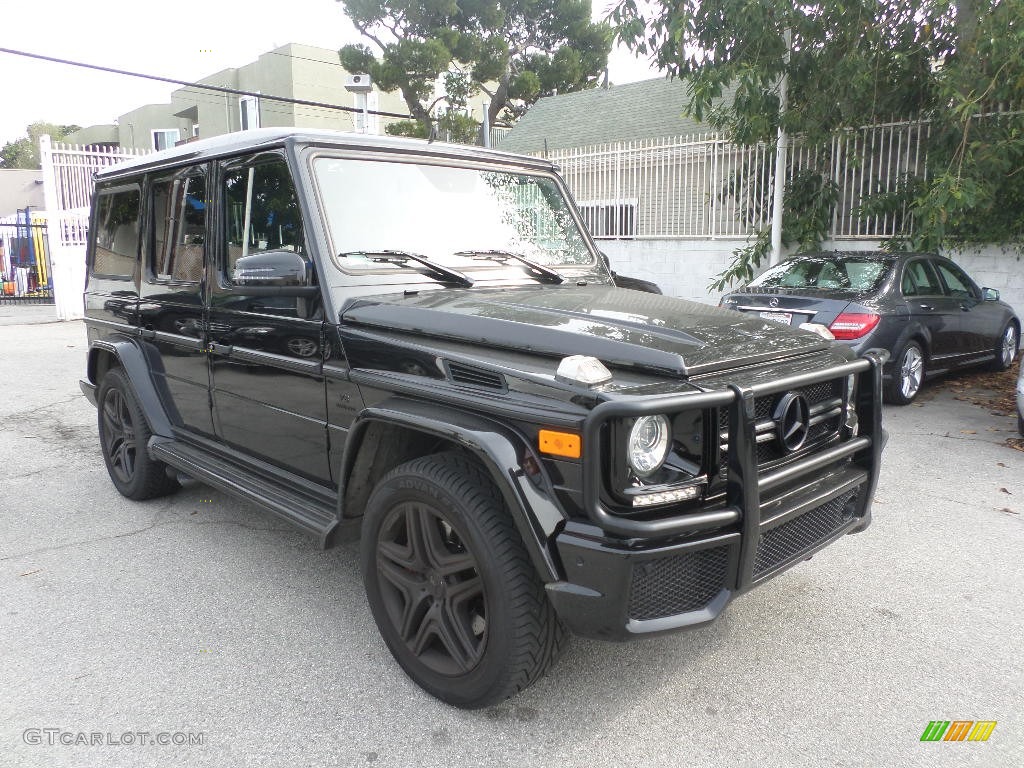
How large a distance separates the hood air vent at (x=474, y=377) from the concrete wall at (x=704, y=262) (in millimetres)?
9751

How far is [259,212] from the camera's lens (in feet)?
11.4

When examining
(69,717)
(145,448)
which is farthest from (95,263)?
(69,717)

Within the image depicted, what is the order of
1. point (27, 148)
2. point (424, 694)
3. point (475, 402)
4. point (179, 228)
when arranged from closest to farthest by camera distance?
1. point (475, 402)
2. point (424, 694)
3. point (179, 228)
4. point (27, 148)

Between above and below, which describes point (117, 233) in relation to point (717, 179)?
below

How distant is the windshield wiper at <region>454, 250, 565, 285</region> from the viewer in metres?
3.58

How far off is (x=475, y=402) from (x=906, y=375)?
21.2 feet

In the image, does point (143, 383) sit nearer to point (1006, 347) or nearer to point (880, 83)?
point (1006, 347)

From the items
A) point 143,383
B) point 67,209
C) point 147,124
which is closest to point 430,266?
point 143,383

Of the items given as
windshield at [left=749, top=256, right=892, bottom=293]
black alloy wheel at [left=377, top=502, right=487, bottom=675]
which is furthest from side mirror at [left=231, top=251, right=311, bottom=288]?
windshield at [left=749, top=256, right=892, bottom=293]

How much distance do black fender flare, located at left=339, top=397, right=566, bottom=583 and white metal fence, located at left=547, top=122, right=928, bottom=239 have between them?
988 centimetres

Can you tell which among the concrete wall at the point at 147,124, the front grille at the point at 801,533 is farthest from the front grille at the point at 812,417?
the concrete wall at the point at 147,124

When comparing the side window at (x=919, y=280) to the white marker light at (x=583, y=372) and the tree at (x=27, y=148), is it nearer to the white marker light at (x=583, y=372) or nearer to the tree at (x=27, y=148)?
the white marker light at (x=583, y=372)

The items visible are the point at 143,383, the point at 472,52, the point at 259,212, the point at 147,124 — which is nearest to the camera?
the point at 259,212

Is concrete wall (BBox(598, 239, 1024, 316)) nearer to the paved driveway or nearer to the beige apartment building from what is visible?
the paved driveway
